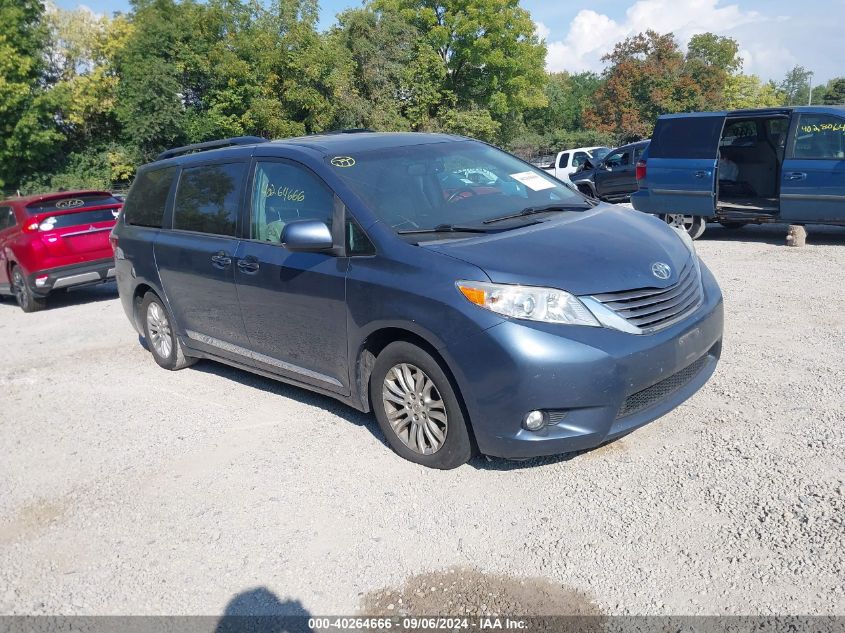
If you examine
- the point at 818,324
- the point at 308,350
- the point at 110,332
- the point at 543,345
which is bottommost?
the point at 110,332

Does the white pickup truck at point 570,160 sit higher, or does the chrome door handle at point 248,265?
the chrome door handle at point 248,265

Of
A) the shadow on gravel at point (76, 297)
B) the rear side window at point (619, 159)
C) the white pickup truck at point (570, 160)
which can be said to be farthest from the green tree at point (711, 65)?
the shadow on gravel at point (76, 297)

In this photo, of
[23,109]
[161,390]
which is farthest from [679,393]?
[23,109]

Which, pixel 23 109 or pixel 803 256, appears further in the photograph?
pixel 23 109

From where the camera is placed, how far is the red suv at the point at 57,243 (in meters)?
10.6

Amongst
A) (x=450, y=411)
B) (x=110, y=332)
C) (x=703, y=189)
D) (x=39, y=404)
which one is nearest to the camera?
(x=450, y=411)

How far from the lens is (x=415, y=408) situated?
4.10m

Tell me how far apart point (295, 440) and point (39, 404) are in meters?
2.74

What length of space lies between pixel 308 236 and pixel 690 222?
886 cm

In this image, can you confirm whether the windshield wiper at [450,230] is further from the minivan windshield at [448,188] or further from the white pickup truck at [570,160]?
the white pickup truck at [570,160]

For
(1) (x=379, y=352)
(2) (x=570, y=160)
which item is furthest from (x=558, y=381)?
(2) (x=570, y=160)

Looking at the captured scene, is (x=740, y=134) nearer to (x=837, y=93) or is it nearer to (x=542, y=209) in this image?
(x=542, y=209)

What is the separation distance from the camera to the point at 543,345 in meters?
3.56

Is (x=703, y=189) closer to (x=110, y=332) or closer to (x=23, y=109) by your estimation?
(x=110, y=332)
